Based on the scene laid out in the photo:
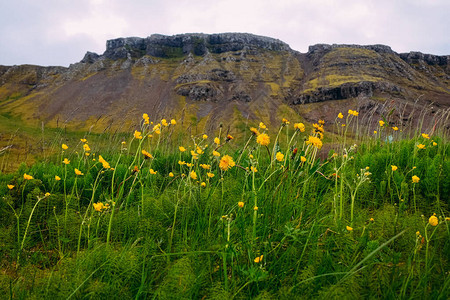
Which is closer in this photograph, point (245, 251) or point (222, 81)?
point (245, 251)

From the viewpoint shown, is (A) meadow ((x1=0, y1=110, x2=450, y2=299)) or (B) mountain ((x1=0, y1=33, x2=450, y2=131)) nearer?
(A) meadow ((x1=0, y1=110, x2=450, y2=299))

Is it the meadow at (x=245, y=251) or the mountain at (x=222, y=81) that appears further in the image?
the mountain at (x=222, y=81)

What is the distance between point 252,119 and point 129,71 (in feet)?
253

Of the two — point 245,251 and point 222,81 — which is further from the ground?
point 222,81

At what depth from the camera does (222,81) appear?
131m

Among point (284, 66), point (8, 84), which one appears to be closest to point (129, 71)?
point (8, 84)

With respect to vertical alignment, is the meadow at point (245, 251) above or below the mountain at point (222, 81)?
below

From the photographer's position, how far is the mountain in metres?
107

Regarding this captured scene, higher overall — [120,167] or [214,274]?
[120,167]

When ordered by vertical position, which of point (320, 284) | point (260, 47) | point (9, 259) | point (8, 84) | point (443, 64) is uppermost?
point (260, 47)

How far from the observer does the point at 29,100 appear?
11819 cm

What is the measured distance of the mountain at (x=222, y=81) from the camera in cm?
10712

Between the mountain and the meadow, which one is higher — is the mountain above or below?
above

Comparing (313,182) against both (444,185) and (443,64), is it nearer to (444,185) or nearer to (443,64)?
(444,185)
